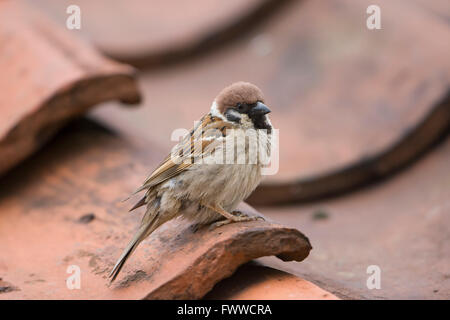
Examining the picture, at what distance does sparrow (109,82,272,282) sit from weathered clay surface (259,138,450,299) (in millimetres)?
324

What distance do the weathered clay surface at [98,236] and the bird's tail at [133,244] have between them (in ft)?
0.16

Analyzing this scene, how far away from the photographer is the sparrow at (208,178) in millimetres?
2635

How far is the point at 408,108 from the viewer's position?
4043 mm

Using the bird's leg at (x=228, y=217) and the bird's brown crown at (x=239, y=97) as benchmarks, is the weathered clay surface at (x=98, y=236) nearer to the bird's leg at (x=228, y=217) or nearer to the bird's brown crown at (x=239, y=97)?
the bird's leg at (x=228, y=217)

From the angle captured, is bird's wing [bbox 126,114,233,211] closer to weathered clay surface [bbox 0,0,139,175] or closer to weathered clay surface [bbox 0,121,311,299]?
weathered clay surface [bbox 0,121,311,299]

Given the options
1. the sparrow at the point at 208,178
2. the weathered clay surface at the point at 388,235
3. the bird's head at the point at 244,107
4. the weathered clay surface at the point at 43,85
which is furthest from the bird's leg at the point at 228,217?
the weathered clay surface at the point at 43,85

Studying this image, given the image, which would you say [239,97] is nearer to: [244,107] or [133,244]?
[244,107]

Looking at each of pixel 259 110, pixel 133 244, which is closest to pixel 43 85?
pixel 259 110

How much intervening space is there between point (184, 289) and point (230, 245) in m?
0.22

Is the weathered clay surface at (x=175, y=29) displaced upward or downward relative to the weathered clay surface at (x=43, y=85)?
upward

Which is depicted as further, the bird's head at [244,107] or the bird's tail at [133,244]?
the bird's head at [244,107]

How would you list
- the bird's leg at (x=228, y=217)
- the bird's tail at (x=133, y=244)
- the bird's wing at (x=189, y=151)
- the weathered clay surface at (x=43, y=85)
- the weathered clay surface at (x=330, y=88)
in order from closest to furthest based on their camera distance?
the bird's tail at (x=133, y=244) < the bird's leg at (x=228, y=217) < the bird's wing at (x=189, y=151) < the weathered clay surface at (x=43, y=85) < the weathered clay surface at (x=330, y=88)
